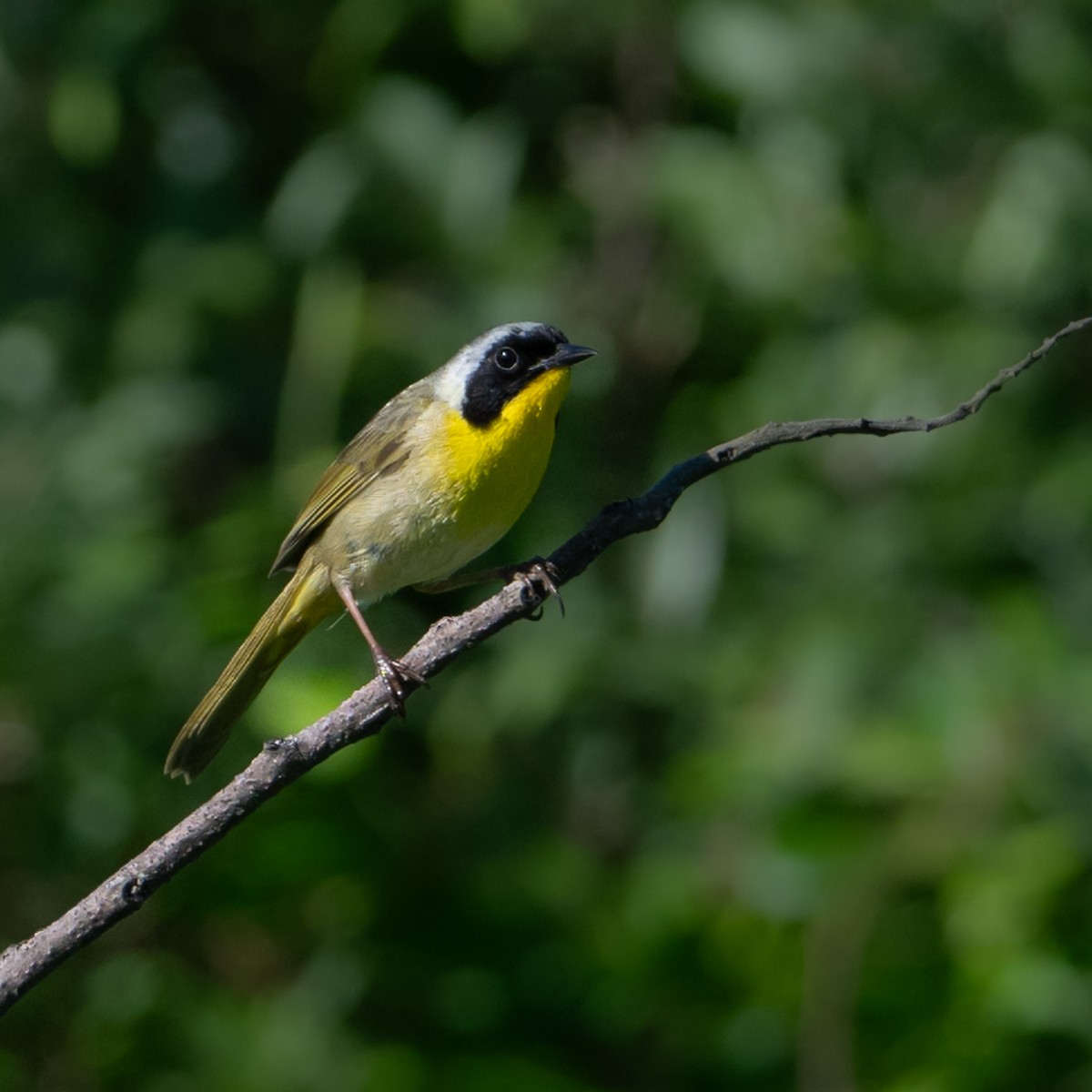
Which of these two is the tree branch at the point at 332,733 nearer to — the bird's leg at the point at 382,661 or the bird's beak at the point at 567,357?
the bird's leg at the point at 382,661

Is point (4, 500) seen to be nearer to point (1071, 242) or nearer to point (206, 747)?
point (206, 747)

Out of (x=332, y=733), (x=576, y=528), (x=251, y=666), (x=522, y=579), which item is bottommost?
(x=576, y=528)

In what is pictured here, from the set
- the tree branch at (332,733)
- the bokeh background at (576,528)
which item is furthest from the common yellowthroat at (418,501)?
the tree branch at (332,733)

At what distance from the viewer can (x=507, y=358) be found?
3686mm

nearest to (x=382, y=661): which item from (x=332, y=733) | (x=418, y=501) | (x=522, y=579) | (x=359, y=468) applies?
(x=418, y=501)

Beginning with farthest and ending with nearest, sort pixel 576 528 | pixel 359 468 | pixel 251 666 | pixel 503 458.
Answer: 1. pixel 576 528
2. pixel 359 468
3. pixel 251 666
4. pixel 503 458

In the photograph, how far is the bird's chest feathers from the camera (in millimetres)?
3463

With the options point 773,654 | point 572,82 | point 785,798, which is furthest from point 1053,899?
point 572,82

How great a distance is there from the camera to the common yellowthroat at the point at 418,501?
3.47 meters

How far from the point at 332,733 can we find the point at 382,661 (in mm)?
1272

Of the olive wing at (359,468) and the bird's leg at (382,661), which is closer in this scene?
the bird's leg at (382,661)

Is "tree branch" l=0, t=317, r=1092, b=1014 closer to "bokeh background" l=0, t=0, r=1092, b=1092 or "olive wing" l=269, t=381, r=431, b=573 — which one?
"bokeh background" l=0, t=0, r=1092, b=1092

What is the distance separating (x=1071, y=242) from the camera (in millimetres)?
4730

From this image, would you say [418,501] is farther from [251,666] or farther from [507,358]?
[251,666]
